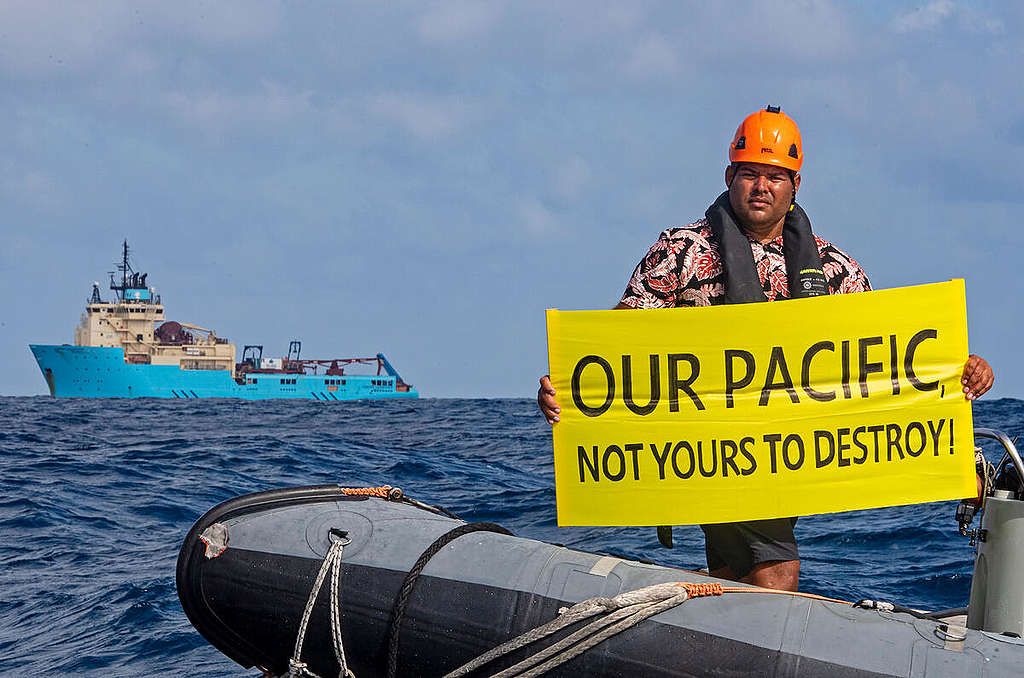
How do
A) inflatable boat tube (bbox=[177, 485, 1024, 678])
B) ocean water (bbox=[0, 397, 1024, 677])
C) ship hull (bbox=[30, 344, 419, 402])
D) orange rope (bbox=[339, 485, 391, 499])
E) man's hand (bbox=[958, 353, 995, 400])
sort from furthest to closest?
ship hull (bbox=[30, 344, 419, 402]) → ocean water (bbox=[0, 397, 1024, 677]) → orange rope (bbox=[339, 485, 391, 499]) → man's hand (bbox=[958, 353, 995, 400]) → inflatable boat tube (bbox=[177, 485, 1024, 678])

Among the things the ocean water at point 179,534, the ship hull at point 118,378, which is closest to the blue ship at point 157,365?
the ship hull at point 118,378

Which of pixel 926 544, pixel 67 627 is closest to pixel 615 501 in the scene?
pixel 67 627

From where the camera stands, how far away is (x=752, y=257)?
378 cm

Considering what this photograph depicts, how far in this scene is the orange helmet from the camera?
12.1 ft

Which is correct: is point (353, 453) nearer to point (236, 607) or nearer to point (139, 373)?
point (236, 607)

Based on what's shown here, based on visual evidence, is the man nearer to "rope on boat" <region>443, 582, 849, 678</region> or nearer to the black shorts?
the black shorts

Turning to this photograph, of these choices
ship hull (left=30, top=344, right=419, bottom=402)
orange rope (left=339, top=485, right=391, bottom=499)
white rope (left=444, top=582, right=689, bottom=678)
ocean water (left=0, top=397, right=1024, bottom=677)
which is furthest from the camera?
ship hull (left=30, top=344, right=419, bottom=402)

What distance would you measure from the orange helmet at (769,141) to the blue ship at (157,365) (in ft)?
220

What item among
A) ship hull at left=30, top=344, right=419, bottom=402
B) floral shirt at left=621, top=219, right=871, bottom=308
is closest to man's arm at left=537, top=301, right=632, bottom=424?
floral shirt at left=621, top=219, right=871, bottom=308

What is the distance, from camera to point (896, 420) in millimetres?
3598

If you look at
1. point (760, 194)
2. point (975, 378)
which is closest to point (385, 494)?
point (760, 194)

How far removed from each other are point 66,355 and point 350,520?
67.6 metres

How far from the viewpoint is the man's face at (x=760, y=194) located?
376cm

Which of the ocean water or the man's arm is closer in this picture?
the man's arm
